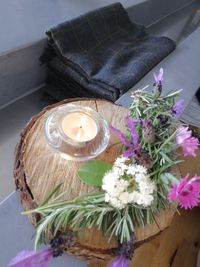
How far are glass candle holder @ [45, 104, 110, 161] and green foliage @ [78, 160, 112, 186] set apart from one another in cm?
3

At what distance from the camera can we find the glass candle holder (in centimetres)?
49

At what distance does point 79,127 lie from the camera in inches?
19.8

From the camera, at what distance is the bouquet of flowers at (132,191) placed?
381mm

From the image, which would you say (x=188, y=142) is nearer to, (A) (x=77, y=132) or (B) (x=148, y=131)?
(B) (x=148, y=131)

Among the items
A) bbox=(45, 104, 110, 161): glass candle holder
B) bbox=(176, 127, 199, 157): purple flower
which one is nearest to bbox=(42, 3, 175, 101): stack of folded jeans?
bbox=(45, 104, 110, 161): glass candle holder

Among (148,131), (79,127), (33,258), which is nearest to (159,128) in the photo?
(148,131)

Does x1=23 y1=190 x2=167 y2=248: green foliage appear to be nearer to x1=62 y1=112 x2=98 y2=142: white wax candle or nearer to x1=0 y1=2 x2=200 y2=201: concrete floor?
x1=62 y1=112 x2=98 y2=142: white wax candle

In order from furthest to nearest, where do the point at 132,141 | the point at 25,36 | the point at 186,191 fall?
1. the point at 25,36
2. the point at 132,141
3. the point at 186,191

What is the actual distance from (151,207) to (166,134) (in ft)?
0.41

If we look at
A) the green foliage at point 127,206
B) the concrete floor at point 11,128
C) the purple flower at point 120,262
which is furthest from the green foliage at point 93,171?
the concrete floor at point 11,128

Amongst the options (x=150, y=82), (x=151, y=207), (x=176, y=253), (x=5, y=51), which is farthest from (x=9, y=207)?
(x=176, y=253)

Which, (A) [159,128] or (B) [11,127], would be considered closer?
(A) [159,128]

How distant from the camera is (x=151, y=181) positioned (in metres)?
0.43

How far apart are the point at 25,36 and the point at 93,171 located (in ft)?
1.47
